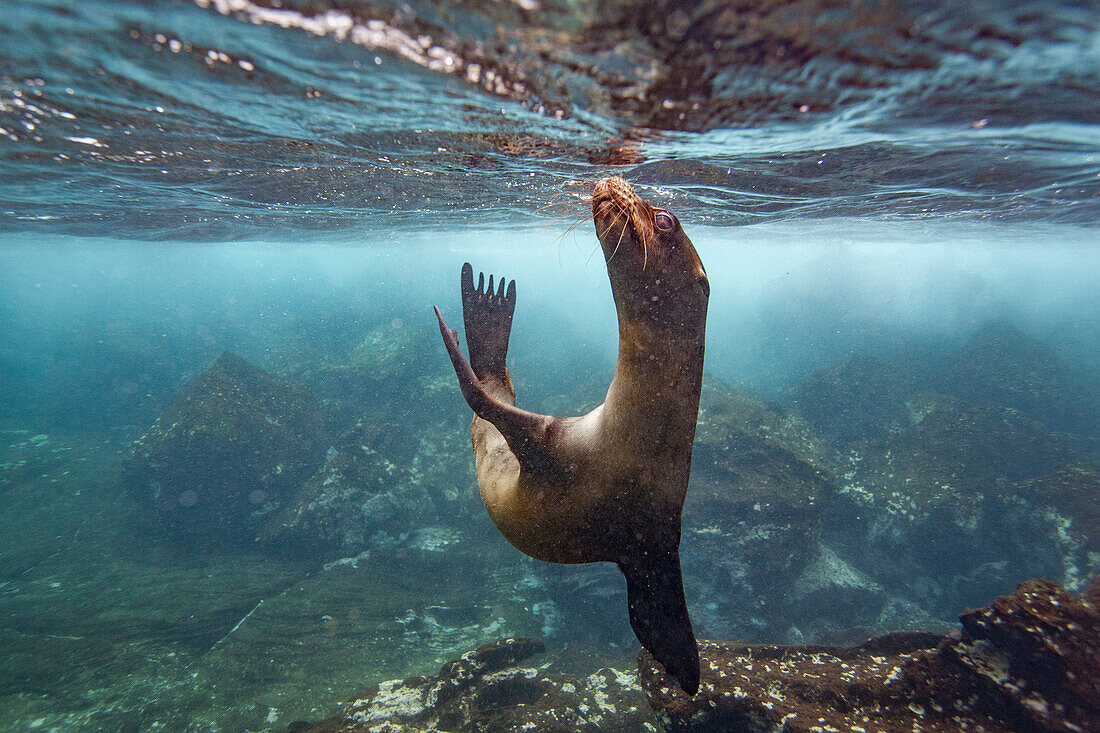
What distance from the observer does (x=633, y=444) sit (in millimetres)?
2314

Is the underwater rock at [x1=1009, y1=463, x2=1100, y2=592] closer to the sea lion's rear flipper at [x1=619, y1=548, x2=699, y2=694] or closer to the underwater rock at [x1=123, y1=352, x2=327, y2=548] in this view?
the sea lion's rear flipper at [x1=619, y1=548, x2=699, y2=694]

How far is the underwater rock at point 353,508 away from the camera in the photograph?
40.4 ft

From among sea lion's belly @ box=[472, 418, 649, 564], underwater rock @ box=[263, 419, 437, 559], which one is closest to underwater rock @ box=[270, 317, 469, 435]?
underwater rock @ box=[263, 419, 437, 559]

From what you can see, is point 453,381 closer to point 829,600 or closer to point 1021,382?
point 829,600

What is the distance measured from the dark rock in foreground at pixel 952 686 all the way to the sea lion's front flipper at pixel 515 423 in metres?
3.34

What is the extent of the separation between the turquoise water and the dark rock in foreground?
4.19 metres

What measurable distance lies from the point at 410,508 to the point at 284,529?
3334 mm

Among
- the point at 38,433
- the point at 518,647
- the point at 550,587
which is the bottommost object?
the point at 38,433

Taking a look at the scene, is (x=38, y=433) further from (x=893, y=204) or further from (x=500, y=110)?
(x=893, y=204)

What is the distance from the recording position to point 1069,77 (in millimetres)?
4445

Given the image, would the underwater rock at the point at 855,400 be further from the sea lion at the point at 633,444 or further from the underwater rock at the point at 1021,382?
the sea lion at the point at 633,444

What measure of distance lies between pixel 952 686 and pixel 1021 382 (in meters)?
24.8

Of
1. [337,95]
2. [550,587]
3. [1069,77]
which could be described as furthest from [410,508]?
[1069,77]

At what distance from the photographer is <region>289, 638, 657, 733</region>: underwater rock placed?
15.9ft
